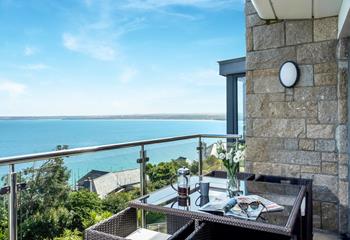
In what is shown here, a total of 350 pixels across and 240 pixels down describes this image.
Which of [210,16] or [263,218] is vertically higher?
[210,16]

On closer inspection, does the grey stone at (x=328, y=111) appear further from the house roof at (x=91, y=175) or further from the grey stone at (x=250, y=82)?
the house roof at (x=91, y=175)

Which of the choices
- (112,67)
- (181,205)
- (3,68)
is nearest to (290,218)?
(181,205)

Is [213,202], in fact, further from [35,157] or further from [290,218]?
[35,157]

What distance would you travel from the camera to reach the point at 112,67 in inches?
806

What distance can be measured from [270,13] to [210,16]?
8.99 m

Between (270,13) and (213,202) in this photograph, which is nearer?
(213,202)

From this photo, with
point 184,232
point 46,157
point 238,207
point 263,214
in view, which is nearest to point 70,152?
point 46,157

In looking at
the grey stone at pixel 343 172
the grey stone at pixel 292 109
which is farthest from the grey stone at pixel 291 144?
the grey stone at pixel 343 172

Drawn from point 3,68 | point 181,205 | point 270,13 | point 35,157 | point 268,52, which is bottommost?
point 181,205

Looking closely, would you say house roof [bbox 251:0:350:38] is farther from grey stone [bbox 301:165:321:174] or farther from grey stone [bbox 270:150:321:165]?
grey stone [bbox 301:165:321:174]

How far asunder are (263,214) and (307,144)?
6.04 ft

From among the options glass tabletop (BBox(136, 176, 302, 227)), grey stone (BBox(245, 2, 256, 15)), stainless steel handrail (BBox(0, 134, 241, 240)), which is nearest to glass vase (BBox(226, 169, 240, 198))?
glass tabletop (BBox(136, 176, 302, 227))

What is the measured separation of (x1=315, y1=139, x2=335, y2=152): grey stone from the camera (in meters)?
3.07

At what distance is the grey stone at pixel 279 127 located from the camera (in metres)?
3.26
